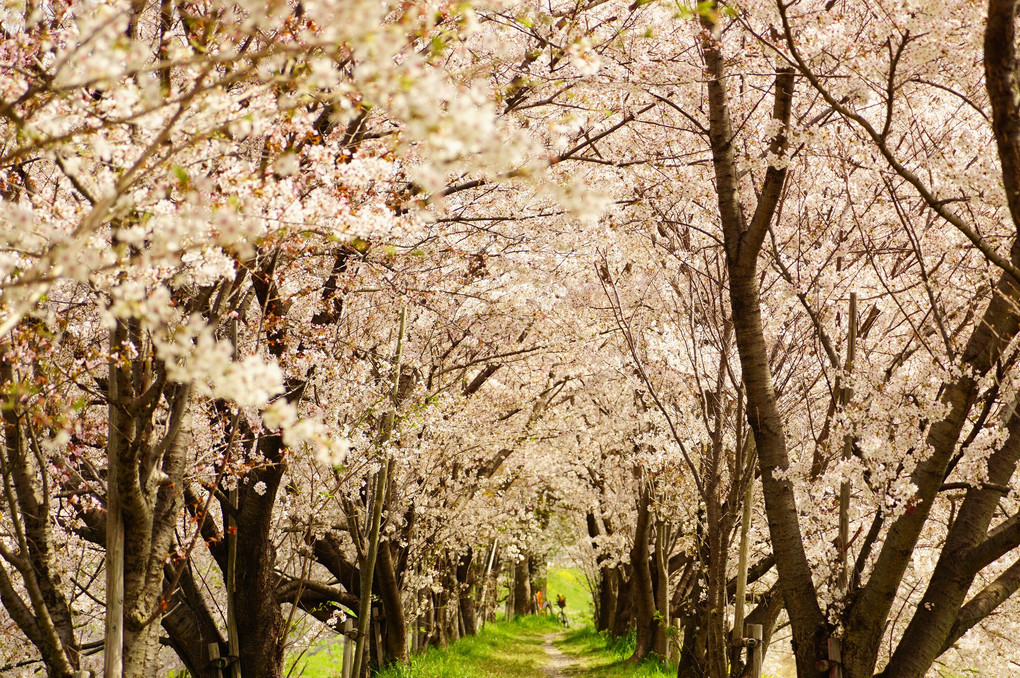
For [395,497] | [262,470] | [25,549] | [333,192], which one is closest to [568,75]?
[333,192]

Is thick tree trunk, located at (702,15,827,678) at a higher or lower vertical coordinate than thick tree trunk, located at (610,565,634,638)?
higher

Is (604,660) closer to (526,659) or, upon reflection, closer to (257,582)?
(526,659)

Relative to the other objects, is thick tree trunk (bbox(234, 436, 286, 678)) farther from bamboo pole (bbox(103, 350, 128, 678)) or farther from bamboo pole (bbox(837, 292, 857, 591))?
bamboo pole (bbox(837, 292, 857, 591))

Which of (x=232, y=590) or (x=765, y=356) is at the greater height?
(x=765, y=356)

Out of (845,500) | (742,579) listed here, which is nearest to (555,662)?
(742,579)

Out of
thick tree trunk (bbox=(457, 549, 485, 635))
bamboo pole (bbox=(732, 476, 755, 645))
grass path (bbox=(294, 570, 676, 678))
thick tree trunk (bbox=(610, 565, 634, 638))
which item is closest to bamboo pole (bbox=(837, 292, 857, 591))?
bamboo pole (bbox=(732, 476, 755, 645))

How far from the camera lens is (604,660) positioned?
60.5ft

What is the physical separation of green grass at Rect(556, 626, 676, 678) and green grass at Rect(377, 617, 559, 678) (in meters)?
0.87

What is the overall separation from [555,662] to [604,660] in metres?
2.73

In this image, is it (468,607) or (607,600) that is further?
(607,600)

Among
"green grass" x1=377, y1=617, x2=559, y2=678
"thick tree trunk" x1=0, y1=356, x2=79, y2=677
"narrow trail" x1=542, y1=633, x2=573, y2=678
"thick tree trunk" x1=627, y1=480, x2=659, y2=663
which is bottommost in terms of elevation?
"narrow trail" x1=542, y1=633, x2=573, y2=678

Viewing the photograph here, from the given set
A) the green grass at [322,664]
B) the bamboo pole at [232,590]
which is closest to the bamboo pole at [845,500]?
the bamboo pole at [232,590]

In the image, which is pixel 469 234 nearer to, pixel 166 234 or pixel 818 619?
pixel 818 619

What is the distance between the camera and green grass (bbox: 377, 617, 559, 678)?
511 inches
